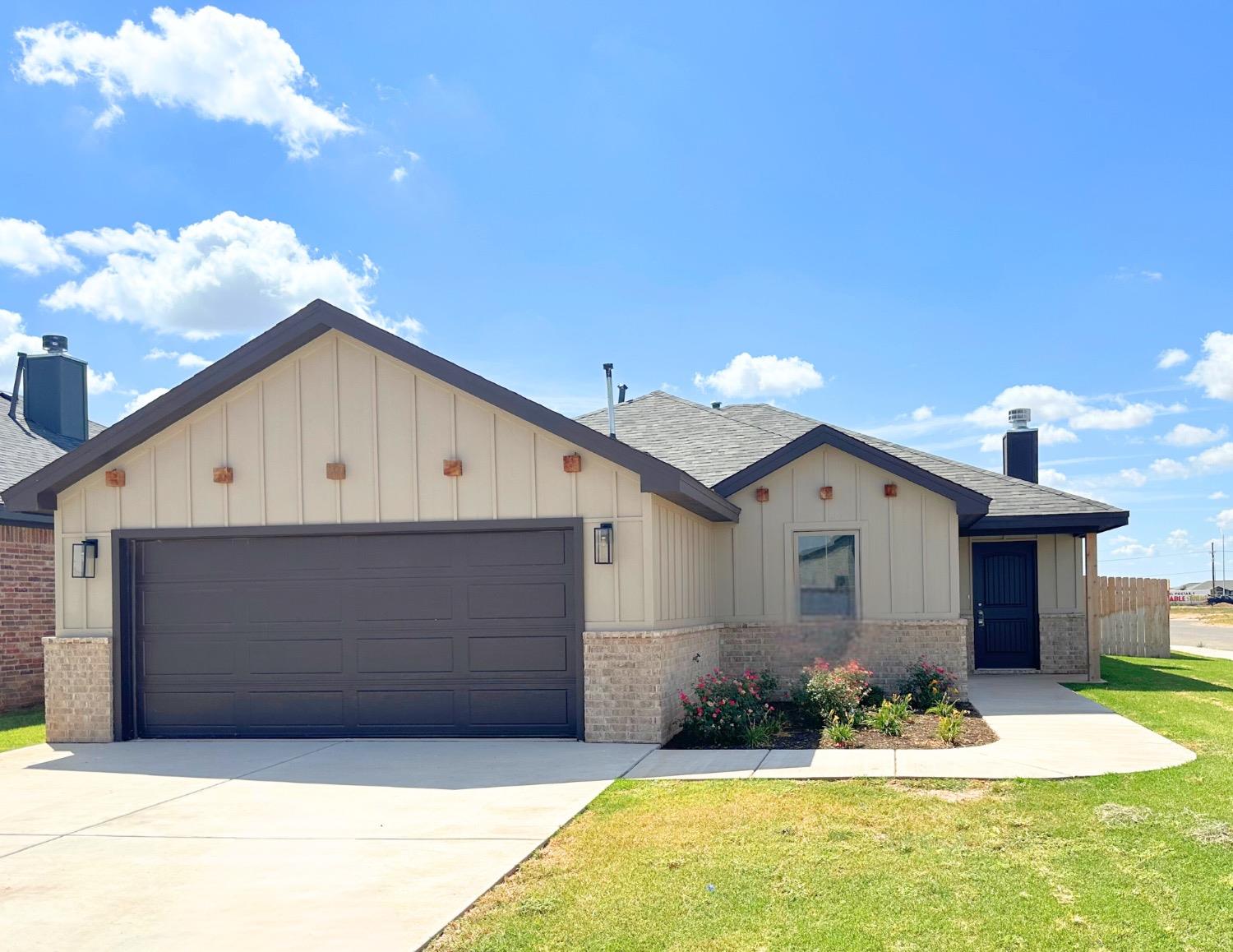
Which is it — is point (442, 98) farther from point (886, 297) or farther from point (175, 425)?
point (886, 297)

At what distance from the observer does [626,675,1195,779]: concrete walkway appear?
914 centimetres

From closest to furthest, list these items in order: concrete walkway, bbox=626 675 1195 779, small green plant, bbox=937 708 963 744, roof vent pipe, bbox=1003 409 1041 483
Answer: concrete walkway, bbox=626 675 1195 779
small green plant, bbox=937 708 963 744
roof vent pipe, bbox=1003 409 1041 483

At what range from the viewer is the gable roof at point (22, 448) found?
53.4ft

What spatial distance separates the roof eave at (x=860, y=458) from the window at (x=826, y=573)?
1055 mm

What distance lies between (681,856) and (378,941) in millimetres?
2008

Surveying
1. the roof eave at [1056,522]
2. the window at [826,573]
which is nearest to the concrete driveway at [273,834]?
the window at [826,573]

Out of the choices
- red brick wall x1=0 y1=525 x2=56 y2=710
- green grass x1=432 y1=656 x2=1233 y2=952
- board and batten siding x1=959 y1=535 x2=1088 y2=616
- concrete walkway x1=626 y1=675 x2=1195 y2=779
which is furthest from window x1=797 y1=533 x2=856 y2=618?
red brick wall x1=0 y1=525 x2=56 y2=710

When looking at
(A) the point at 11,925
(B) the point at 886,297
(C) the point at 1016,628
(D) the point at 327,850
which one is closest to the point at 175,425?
(D) the point at 327,850

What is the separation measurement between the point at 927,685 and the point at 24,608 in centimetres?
1253

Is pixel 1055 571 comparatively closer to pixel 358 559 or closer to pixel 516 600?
pixel 516 600

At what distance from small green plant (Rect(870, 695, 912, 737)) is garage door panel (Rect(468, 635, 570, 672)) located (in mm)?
3212

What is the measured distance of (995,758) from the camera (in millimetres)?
9766

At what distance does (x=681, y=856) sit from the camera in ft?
21.6

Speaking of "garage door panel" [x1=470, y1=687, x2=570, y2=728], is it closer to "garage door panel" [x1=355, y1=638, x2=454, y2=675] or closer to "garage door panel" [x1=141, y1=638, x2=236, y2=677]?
"garage door panel" [x1=355, y1=638, x2=454, y2=675]
